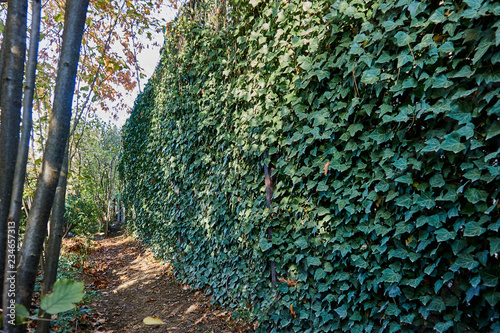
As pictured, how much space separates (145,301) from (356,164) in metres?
3.67

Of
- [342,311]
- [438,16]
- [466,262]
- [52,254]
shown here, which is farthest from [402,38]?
[52,254]

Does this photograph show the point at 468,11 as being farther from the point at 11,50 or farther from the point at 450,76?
the point at 11,50

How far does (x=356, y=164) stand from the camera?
2.06 metres

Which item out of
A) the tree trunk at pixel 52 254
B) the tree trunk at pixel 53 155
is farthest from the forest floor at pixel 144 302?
the tree trunk at pixel 53 155

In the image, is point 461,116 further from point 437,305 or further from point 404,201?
point 437,305

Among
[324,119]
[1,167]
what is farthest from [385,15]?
[1,167]

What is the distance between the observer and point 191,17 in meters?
4.83

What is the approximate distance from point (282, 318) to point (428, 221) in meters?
1.60

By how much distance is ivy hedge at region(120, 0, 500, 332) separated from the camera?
1.52 metres

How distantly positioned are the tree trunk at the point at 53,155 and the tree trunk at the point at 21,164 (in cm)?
5

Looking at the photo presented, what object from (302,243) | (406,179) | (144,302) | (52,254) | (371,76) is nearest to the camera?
→ (406,179)

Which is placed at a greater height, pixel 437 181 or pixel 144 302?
pixel 437 181

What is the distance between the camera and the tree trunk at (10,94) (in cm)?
119

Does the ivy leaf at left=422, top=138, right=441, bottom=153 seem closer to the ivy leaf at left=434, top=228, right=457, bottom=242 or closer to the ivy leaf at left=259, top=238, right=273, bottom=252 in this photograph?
the ivy leaf at left=434, top=228, right=457, bottom=242
